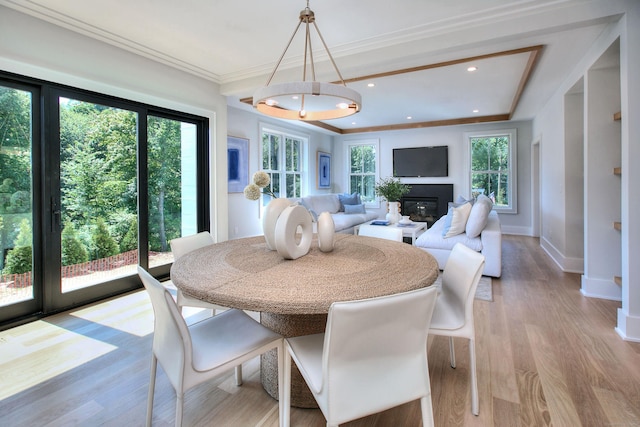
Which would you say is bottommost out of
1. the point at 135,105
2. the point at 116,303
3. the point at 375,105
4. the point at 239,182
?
the point at 116,303

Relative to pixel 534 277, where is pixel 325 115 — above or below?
above

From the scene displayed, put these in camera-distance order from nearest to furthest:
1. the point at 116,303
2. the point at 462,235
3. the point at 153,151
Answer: the point at 116,303 → the point at 153,151 → the point at 462,235

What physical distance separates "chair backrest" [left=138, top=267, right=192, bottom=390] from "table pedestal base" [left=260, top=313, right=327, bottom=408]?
541 millimetres

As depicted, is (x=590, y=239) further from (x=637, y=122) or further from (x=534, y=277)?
(x=637, y=122)

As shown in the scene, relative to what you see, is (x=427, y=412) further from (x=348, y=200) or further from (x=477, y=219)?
(x=348, y=200)

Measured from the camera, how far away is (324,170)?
316 inches

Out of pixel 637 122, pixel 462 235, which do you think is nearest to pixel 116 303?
pixel 462 235

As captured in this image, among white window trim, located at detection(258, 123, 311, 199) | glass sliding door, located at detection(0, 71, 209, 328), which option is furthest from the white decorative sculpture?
white window trim, located at detection(258, 123, 311, 199)

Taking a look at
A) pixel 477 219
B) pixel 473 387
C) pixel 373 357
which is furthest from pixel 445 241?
pixel 373 357

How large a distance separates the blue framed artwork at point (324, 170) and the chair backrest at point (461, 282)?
6.05 m

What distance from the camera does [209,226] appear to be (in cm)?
428

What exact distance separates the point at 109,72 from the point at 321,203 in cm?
420

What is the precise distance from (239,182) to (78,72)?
2807 mm

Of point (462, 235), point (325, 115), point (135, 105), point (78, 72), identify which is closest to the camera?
point (325, 115)
